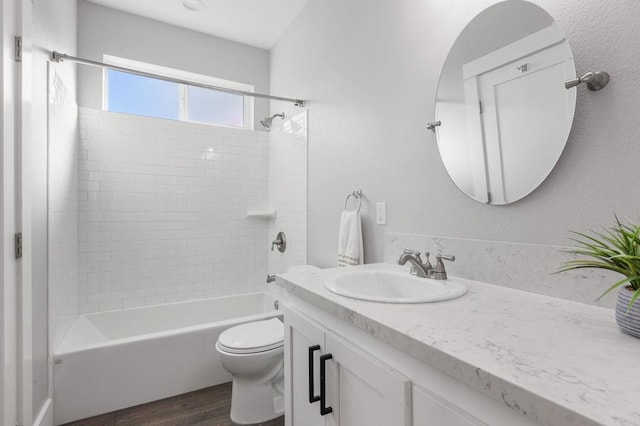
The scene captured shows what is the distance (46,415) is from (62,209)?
46.6 inches

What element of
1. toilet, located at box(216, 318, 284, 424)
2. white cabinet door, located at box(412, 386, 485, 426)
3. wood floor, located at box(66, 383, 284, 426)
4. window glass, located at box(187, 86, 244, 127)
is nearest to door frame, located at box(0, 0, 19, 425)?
wood floor, located at box(66, 383, 284, 426)

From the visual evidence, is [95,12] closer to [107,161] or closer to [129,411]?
[107,161]

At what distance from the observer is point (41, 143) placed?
1.62 metres

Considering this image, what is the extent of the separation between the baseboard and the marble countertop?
1660 mm

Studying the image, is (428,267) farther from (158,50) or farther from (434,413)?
(158,50)

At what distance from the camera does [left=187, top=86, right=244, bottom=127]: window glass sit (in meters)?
3.09

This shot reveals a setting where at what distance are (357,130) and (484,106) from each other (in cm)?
81

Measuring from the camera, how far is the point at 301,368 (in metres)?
1.16

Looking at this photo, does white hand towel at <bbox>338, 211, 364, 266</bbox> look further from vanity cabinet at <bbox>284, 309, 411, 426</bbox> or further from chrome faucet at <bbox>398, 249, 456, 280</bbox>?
vanity cabinet at <bbox>284, 309, 411, 426</bbox>

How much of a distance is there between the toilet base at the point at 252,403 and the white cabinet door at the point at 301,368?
66 cm

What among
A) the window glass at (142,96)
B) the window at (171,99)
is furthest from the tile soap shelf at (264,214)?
the window glass at (142,96)

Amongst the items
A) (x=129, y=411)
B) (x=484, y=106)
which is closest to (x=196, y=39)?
(x=484, y=106)

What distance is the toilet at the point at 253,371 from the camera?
180 centimetres

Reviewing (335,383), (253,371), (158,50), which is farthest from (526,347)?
(158,50)
